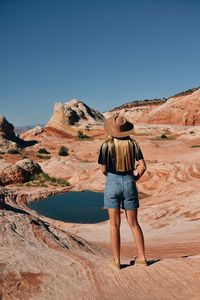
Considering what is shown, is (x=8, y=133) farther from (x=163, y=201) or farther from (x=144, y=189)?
(x=163, y=201)

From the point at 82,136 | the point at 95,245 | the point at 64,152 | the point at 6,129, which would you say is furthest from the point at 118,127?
the point at 6,129

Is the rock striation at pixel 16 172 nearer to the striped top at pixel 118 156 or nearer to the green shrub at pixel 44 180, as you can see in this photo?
the green shrub at pixel 44 180

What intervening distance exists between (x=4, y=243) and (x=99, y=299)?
2.29 meters

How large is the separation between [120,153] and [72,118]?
67.9 metres

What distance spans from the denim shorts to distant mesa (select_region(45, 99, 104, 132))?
6414cm

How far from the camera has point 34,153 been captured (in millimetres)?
56312

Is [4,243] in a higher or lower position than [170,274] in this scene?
higher

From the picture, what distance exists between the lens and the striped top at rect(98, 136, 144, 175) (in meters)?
6.85

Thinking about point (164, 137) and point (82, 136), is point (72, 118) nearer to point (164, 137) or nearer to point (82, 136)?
point (82, 136)

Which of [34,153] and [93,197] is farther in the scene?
[34,153]

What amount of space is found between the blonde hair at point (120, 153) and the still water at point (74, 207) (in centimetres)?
1638

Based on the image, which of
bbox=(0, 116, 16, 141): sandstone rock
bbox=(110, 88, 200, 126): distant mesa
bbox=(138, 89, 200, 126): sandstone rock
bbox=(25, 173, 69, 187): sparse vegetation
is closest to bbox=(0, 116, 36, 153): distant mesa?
bbox=(0, 116, 16, 141): sandstone rock

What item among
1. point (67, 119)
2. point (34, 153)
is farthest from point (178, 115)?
point (34, 153)

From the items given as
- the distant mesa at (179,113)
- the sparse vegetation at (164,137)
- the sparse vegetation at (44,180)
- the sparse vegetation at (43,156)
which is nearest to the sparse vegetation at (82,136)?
the distant mesa at (179,113)
